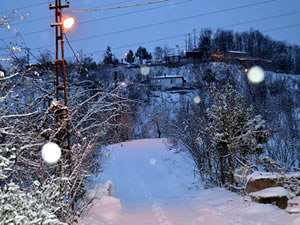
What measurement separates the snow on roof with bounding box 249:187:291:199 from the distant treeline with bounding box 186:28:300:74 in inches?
2588

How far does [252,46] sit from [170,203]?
277 feet

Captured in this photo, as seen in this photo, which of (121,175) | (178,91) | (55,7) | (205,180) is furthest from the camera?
(178,91)

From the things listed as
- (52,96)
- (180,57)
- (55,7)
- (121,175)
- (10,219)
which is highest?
(180,57)

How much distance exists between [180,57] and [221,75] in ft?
75.8

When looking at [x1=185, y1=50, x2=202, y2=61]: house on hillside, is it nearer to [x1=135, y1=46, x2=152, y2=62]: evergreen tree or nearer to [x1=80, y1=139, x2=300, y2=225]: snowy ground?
[x1=135, y1=46, x2=152, y2=62]: evergreen tree

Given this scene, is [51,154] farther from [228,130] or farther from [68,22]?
[228,130]

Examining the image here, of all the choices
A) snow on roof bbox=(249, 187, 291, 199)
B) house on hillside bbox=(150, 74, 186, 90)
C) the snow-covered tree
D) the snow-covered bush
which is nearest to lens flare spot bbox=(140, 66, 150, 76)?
house on hillside bbox=(150, 74, 186, 90)

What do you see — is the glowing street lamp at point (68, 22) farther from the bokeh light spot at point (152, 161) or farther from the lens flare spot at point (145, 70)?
the lens flare spot at point (145, 70)

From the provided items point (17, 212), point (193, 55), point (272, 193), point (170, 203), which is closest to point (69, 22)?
point (17, 212)

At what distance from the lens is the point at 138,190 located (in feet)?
36.6

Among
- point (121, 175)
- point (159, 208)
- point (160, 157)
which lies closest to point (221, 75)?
point (160, 157)

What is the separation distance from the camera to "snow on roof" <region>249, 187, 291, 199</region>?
6.73m

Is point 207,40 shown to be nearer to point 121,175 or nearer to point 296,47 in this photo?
point 296,47

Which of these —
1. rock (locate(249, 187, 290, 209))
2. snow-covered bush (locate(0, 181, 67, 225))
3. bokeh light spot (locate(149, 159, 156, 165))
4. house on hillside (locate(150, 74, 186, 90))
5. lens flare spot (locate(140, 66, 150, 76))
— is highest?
lens flare spot (locate(140, 66, 150, 76))
